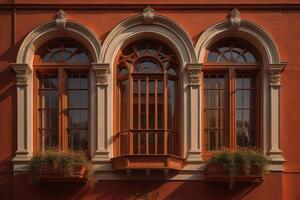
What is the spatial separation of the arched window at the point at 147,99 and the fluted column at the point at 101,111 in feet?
1.44

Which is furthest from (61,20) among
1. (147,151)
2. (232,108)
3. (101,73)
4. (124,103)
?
(232,108)

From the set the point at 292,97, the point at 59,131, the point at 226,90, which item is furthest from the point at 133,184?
the point at 292,97

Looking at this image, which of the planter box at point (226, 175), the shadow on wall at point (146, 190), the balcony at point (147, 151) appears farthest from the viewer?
the shadow on wall at point (146, 190)

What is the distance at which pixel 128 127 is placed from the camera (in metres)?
17.9

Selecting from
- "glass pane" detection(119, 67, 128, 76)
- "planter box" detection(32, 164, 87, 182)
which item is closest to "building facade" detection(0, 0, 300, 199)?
"glass pane" detection(119, 67, 128, 76)

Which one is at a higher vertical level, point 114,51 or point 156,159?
point 114,51

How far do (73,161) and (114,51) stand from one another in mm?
3309

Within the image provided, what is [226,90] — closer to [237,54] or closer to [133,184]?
[237,54]

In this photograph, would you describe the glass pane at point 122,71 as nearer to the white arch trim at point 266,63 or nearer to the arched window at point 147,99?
the arched window at point 147,99

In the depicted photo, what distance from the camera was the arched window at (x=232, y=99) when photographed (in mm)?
18250

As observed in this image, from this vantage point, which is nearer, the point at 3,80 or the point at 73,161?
the point at 73,161

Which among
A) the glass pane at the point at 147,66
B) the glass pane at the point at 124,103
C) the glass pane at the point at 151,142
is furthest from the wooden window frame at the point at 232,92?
the glass pane at the point at 124,103

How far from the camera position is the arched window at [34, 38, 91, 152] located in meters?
18.3

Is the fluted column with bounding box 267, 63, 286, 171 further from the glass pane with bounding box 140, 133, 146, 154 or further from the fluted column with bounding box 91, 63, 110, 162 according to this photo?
the fluted column with bounding box 91, 63, 110, 162
